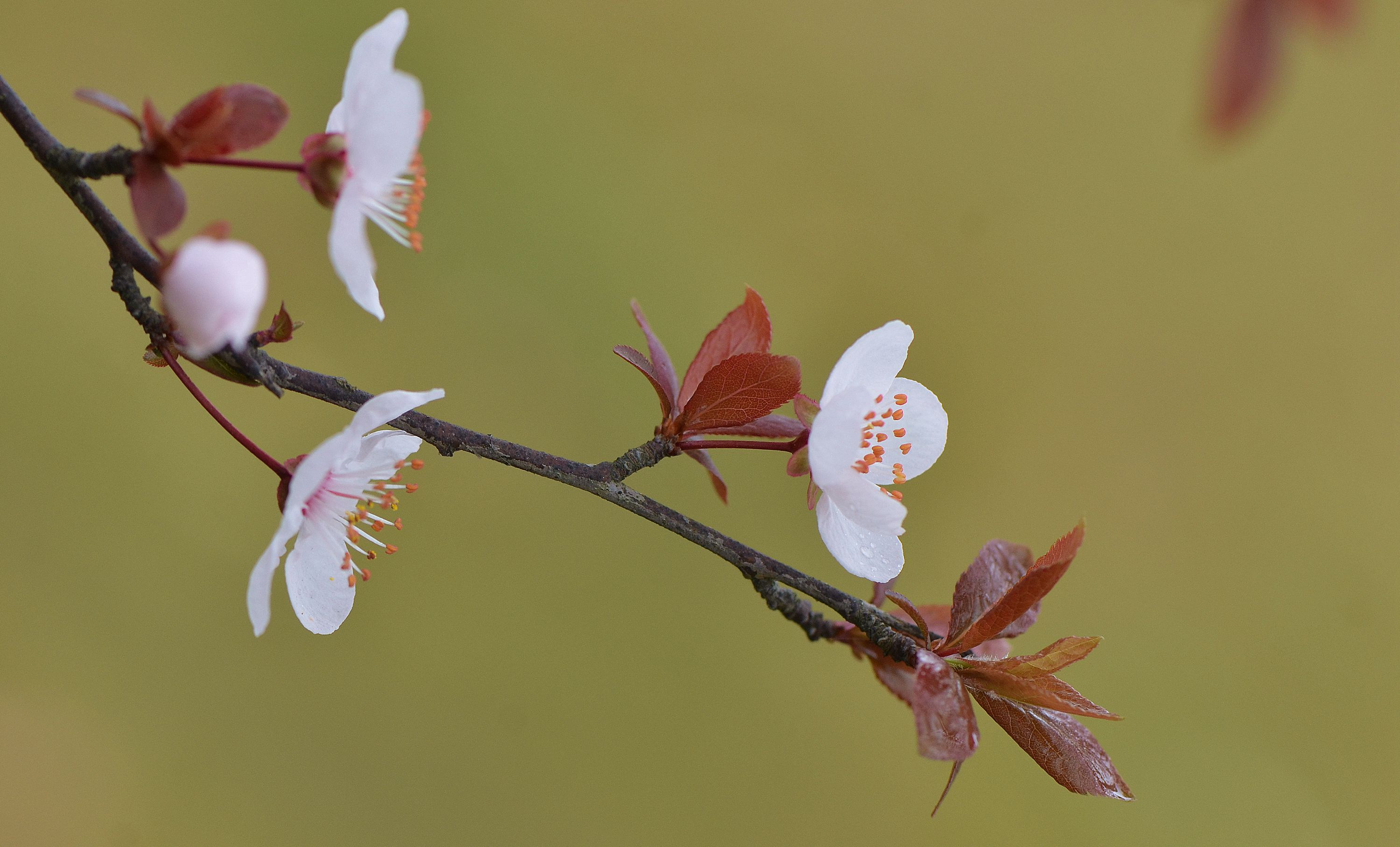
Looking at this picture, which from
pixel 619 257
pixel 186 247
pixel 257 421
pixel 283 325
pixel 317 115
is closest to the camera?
pixel 186 247

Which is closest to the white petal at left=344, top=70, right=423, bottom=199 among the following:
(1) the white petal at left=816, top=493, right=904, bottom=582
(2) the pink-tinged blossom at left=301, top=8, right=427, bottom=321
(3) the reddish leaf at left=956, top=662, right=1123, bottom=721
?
(2) the pink-tinged blossom at left=301, top=8, right=427, bottom=321

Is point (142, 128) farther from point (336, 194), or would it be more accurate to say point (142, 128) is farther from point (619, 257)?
point (619, 257)

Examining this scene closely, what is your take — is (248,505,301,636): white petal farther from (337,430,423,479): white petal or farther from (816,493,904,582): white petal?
(816,493,904,582): white petal

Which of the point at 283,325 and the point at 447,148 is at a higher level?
the point at 447,148

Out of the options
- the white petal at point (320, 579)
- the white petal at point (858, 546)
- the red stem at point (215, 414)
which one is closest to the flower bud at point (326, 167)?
the red stem at point (215, 414)

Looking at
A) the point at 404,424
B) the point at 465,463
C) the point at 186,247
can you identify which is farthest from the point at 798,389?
the point at 465,463

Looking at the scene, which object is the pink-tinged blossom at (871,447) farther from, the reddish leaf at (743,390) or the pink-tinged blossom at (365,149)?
the pink-tinged blossom at (365,149)

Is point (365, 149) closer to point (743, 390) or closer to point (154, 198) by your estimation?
point (154, 198)
